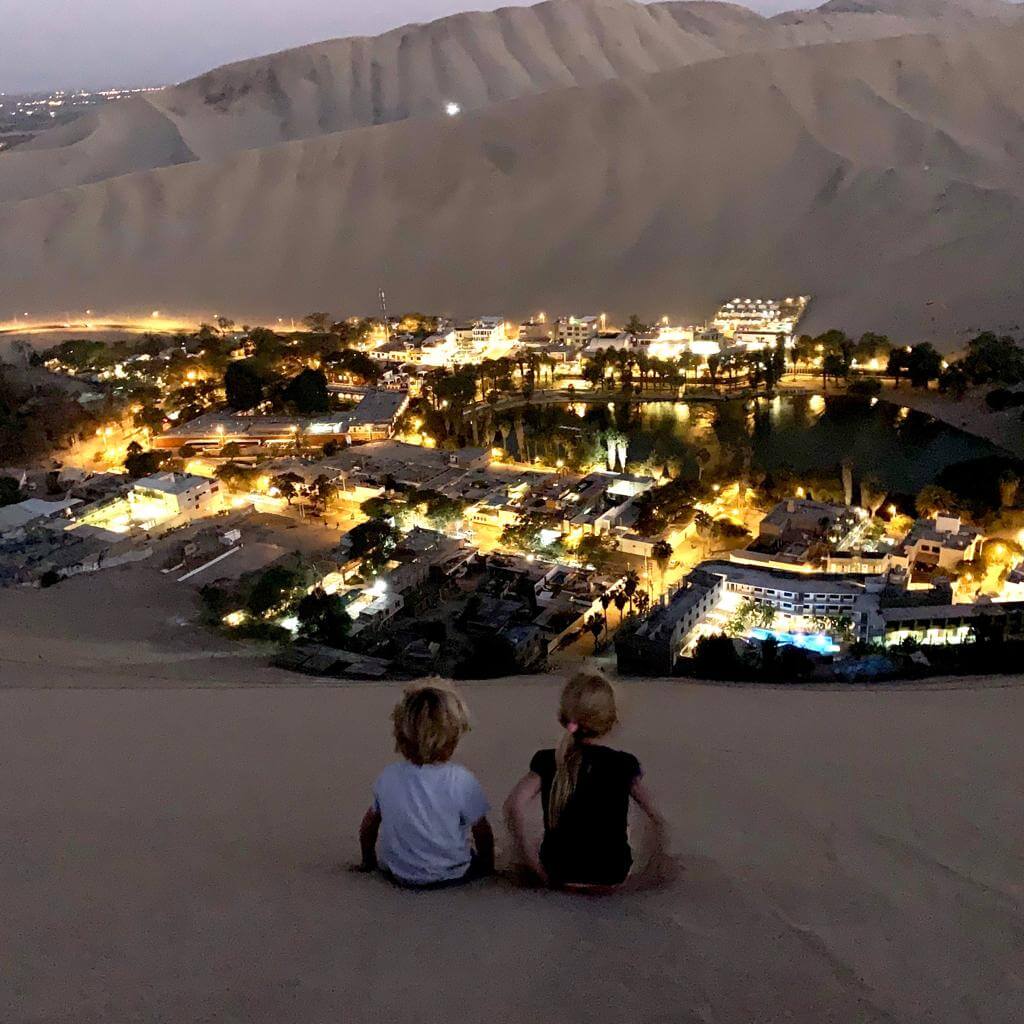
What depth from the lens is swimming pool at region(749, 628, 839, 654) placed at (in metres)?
8.82

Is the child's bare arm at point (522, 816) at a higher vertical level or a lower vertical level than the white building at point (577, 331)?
higher

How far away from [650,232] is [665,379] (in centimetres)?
1220

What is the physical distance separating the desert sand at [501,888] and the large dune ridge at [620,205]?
2398 cm

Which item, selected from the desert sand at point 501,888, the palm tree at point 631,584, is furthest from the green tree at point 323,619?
the desert sand at point 501,888

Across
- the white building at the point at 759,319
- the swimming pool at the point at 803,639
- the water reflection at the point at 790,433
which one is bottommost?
the water reflection at the point at 790,433

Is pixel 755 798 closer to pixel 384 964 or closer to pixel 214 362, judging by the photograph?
pixel 384 964

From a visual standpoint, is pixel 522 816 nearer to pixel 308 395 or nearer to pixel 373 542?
pixel 373 542

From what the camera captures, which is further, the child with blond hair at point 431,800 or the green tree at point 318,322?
the green tree at point 318,322

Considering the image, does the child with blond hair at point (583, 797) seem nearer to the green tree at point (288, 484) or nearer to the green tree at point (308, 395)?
the green tree at point (288, 484)

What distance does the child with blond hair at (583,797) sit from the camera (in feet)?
A: 5.77

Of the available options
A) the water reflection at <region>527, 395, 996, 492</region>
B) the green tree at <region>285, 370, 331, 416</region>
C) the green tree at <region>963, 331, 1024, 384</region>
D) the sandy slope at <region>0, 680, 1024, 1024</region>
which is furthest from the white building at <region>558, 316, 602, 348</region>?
the sandy slope at <region>0, 680, 1024, 1024</region>

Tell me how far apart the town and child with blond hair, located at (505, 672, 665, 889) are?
18.4 feet

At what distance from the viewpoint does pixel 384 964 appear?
1588mm

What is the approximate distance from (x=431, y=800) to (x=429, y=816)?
4cm
